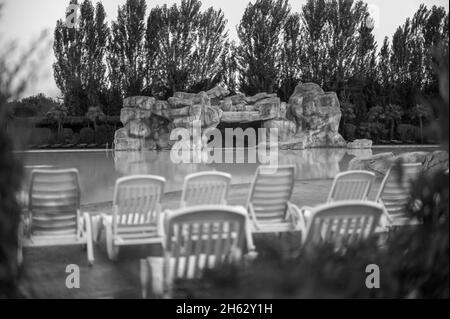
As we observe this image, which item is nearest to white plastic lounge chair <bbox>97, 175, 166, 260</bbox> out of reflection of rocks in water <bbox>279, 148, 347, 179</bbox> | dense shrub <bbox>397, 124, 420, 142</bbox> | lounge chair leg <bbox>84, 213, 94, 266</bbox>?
lounge chair leg <bbox>84, 213, 94, 266</bbox>


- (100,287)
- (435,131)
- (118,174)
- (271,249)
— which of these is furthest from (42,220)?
(118,174)

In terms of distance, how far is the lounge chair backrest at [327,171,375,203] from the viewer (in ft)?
14.2

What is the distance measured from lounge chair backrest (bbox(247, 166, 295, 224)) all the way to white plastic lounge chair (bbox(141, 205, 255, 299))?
153 cm

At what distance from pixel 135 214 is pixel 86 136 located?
23812mm

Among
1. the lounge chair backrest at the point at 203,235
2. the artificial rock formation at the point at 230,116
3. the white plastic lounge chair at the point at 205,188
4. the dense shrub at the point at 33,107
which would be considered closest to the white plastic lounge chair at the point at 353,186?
the white plastic lounge chair at the point at 205,188

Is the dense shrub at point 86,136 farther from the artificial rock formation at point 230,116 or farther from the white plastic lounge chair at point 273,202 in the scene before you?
the white plastic lounge chair at point 273,202

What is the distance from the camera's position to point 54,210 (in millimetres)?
3916

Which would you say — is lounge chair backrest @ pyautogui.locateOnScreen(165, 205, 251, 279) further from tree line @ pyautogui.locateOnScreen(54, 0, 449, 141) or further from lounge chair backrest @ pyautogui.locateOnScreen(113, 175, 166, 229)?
tree line @ pyautogui.locateOnScreen(54, 0, 449, 141)

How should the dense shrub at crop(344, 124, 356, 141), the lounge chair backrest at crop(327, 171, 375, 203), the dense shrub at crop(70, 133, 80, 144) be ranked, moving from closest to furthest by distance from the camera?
the lounge chair backrest at crop(327, 171, 375, 203)
the dense shrub at crop(70, 133, 80, 144)
the dense shrub at crop(344, 124, 356, 141)

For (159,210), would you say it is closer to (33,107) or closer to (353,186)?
(353,186)

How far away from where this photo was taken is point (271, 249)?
1.48 metres

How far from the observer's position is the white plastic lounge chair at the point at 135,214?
3898 mm

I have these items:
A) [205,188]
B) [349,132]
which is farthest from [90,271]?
[349,132]
